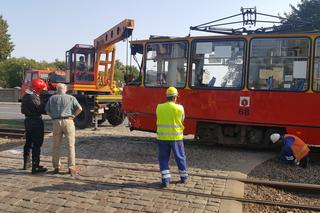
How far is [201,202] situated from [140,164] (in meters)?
2.90

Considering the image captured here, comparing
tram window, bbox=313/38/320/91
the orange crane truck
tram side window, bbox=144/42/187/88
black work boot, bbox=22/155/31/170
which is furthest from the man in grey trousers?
the orange crane truck

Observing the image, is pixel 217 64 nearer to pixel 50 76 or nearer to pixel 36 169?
pixel 36 169

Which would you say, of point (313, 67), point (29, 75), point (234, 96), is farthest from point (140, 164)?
point (29, 75)

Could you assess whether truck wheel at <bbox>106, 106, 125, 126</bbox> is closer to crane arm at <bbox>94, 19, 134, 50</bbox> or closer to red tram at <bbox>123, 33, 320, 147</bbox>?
crane arm at <bbox>94, 19, 134, 50</bbox>

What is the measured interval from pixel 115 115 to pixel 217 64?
320 inches

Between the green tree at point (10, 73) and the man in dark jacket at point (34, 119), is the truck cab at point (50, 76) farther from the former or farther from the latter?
the green tree at point (10, 73)

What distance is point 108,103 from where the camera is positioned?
56.0 ft

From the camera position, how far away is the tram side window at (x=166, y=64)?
1082 centimetres

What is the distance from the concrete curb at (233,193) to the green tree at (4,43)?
52058 millimetres

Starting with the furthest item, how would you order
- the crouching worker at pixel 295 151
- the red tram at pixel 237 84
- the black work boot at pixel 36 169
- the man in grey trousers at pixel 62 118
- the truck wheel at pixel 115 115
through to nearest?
the truck wheel at pixel 115 115 → the red tram at pixel 237 84 → the crouching worker at pixel 295 151 → the black work boot at pixel 36 169 → the man in grey trousers at pixel 62 118

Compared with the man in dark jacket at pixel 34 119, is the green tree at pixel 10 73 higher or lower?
higher

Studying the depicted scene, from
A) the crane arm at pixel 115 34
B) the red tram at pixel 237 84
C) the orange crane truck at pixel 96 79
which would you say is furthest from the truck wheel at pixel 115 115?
the red tram at pixel 237 84

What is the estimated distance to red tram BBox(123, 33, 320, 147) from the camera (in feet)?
31.0

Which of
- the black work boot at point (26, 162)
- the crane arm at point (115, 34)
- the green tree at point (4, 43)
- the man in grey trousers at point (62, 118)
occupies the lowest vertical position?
the black work boot at point (26, 162)
